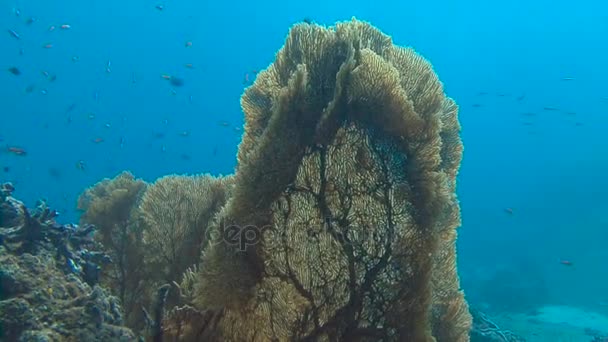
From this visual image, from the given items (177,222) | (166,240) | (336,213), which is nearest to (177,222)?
(177,222)

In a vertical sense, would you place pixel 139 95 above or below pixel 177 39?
below

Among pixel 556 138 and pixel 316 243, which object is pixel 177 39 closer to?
pixel 556 138

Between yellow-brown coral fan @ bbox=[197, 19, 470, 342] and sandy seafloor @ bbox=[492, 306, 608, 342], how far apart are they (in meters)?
21.4

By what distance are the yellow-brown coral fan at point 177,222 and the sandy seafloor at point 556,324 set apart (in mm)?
20573

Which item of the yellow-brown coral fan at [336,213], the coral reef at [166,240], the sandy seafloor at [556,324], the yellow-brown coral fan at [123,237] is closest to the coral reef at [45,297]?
the yellow-brown coral fan at [336,213]

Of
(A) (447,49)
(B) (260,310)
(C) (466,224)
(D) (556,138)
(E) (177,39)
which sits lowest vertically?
(B) (260,310)

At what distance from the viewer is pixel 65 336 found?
13.8 ft

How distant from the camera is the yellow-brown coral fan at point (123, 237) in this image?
7.43 metres

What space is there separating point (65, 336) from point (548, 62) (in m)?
99.4

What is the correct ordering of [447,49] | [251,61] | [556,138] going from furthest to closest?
[447,49] → [251,61] → [556,138]

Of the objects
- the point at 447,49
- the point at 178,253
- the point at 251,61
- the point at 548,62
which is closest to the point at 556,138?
the point at 548,62

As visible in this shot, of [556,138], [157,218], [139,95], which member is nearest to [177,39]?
[139,95]

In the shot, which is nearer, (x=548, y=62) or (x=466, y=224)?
(x=466, y=224)

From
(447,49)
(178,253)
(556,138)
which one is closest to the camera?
(178,253)
